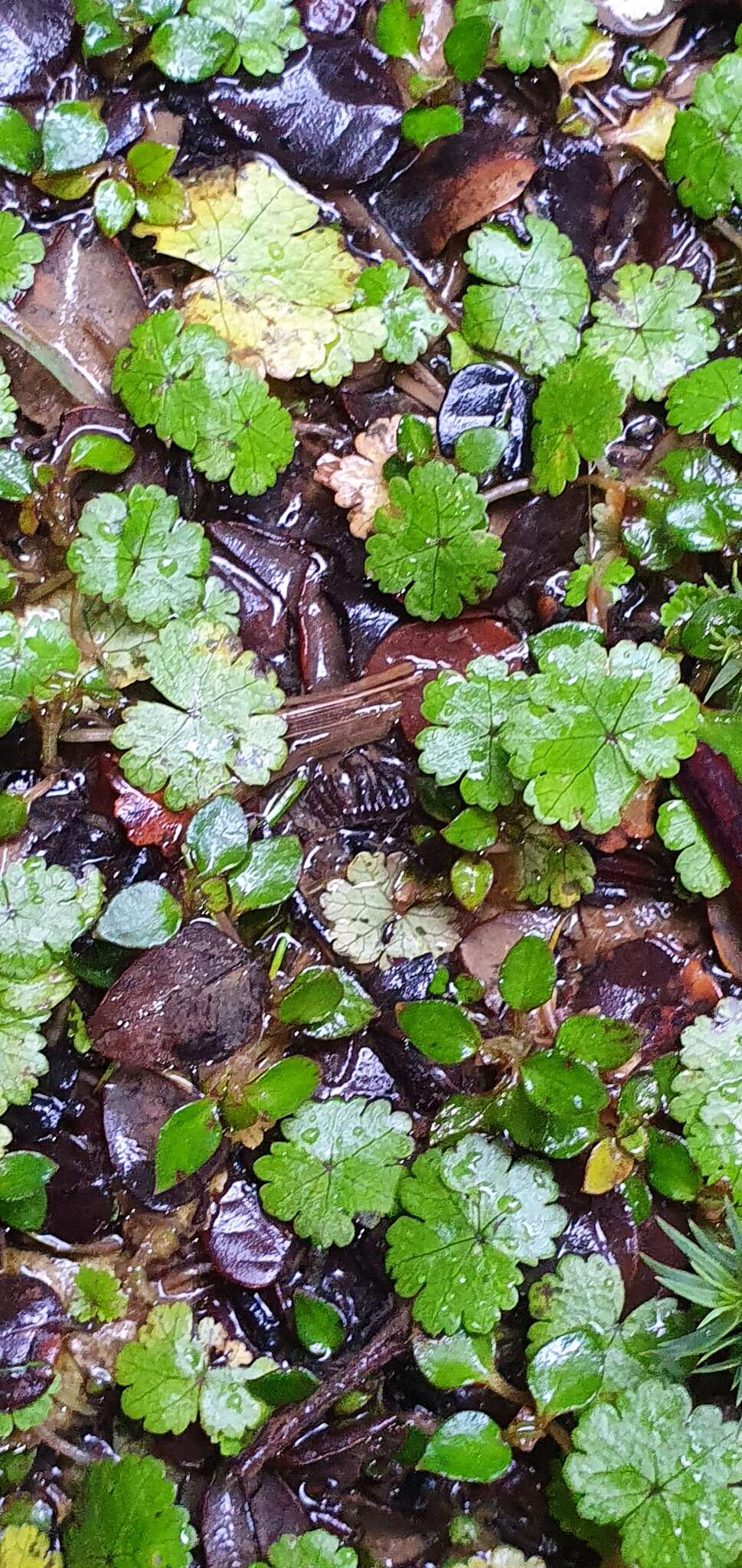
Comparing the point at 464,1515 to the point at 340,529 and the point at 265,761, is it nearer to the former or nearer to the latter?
the point at 265,761

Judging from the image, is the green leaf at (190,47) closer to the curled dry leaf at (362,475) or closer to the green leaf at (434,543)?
the curled dry leaf at (362,475)

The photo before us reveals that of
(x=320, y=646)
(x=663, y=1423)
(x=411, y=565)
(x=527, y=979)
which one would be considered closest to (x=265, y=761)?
→ (x=320, y=646)

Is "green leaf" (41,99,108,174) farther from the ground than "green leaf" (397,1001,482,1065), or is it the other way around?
"green leaf" (41,99,108,174)

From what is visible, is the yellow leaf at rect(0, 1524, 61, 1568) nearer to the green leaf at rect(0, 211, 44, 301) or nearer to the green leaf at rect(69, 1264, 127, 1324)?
the green leaf at rect(69, 1264, 127, 1324)

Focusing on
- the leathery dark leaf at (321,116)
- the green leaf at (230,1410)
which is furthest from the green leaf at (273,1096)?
the leathery dark leaf at (321,116)

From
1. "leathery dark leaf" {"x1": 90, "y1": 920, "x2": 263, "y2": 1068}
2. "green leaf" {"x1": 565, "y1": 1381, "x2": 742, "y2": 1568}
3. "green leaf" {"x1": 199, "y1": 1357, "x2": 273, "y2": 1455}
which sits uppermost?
"leathery dark leaf" {"x1": 90, "y1": 920, "x2": 263, "y2": 1068}

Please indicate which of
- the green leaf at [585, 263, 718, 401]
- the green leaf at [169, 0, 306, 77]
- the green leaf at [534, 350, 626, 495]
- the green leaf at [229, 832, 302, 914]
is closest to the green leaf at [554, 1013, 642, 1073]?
the green leaf at [229, 832, 302, 914]

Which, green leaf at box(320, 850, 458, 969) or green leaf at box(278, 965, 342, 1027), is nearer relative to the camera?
green leaf at box(278, 965, 342, 1027)

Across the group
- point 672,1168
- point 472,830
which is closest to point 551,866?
point 472,830

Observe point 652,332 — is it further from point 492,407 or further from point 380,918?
point 380,918
